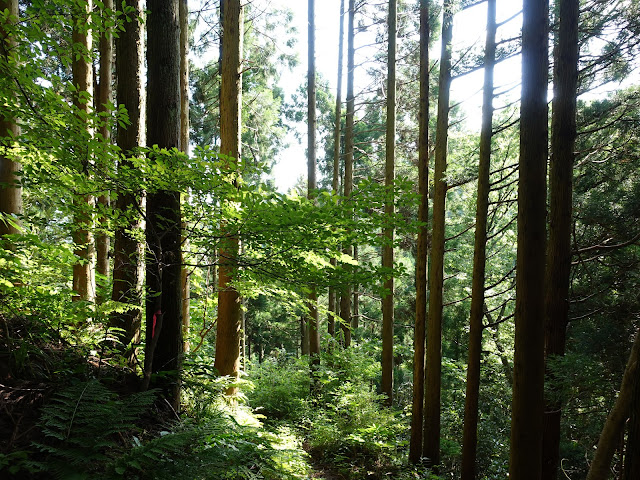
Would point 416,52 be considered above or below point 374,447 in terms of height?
above

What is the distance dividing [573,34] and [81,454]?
723cm

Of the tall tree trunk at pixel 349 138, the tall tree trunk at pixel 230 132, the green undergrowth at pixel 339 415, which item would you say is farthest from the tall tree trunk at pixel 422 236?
the tall tree trunk at pixel 230 132

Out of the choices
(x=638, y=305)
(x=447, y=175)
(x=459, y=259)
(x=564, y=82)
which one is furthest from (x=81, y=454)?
(x=459, y=259)

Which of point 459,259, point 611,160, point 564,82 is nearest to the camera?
point 564,82

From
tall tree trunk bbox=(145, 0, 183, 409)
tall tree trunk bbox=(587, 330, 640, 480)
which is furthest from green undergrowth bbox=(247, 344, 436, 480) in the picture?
tall tree trunk bbox=(587, 330, 640, 480)

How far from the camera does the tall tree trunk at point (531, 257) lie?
364cm

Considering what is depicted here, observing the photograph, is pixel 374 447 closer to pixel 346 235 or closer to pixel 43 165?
pixel 346 235

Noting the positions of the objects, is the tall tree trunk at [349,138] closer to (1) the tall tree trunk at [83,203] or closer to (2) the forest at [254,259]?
(2) the forest at [254,259]

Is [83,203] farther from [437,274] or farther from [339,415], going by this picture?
[339,415]

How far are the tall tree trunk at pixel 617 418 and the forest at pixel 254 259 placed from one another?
0.02 meters

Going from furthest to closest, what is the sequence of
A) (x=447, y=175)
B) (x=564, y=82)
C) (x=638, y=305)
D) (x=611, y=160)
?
(x=447, y=175), (x=611, y=160), (x=564, y=82), (x=638, y=305)

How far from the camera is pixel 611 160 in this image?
6.47 metres

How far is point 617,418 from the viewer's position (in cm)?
256

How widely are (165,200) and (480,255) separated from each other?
586 centimetres
